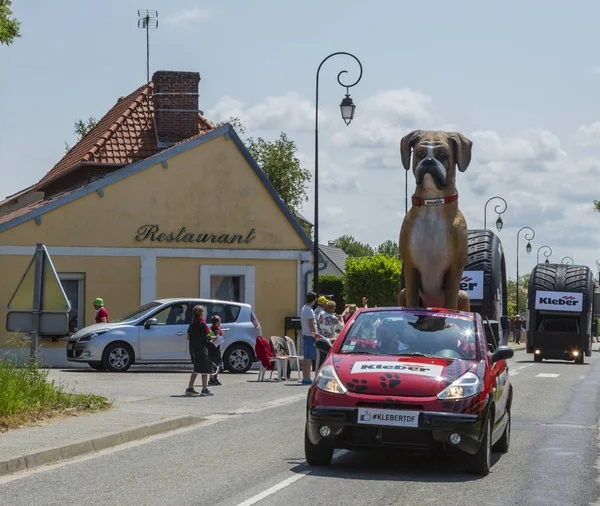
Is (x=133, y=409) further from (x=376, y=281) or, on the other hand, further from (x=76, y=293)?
(x=376, y=281)

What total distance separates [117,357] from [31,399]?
11.3 m

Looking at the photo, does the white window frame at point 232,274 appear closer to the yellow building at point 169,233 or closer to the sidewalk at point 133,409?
the yellow building at point 169,233

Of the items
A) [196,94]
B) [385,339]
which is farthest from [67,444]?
[196,94]

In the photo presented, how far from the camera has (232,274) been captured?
111ft

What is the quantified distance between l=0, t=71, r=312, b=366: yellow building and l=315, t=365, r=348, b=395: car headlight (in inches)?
831

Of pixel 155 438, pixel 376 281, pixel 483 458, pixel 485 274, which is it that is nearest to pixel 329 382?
pixel 483 458

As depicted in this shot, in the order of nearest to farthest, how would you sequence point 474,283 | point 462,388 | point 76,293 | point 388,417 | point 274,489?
point 274,489 → point 388,417 → point 462,388 → point 474,283 → point 76,293

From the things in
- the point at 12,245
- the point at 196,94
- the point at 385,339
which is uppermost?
the point at 196,94

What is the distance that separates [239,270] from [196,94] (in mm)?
6367

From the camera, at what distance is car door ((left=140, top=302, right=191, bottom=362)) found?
2662 cm

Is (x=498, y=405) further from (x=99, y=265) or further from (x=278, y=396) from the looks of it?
(x=99, y=265)

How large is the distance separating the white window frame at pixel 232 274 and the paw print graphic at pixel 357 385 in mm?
22972

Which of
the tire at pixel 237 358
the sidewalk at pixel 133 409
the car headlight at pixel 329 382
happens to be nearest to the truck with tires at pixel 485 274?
the tire at pixel 237 358

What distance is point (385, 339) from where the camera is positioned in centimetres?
1139
